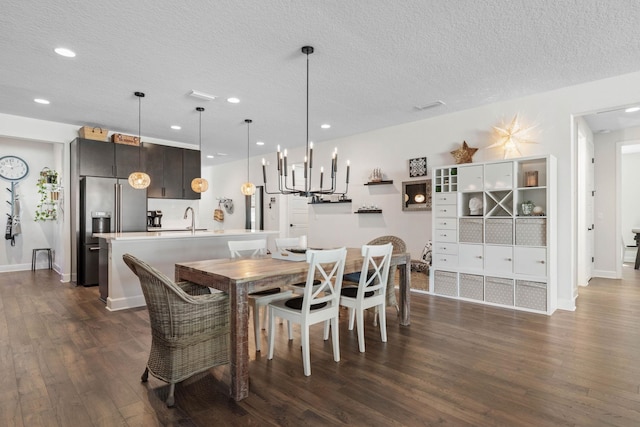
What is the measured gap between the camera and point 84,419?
194cm

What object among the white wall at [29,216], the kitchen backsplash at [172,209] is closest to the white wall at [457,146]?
the kitchen backsplash at [172,209]

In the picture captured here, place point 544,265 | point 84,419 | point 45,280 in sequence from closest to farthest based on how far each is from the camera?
1. point 84,419
2. point 544,265
3. point 45,280

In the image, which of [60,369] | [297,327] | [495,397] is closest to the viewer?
[495,397]

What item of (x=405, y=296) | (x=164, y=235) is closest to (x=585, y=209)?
(x=405, y=296)

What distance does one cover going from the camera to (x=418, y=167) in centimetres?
548

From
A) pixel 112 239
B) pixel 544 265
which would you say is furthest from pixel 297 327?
pixel 544 265

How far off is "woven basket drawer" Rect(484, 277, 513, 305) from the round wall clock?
866 centimetres

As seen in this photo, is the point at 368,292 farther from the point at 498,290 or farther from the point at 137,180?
the point at 137,180

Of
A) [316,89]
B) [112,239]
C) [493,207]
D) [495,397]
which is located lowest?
[495,397]

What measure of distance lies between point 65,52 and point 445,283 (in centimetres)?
501

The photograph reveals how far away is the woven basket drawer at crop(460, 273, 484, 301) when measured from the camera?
445 centimetres

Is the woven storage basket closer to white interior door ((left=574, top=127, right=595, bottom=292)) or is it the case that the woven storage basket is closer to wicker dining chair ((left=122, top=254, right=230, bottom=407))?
wicker dining chair ((left=122, top=254, right=230, bottom=407))

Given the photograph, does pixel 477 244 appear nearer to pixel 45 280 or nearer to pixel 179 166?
pixel 179 166

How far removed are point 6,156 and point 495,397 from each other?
8.93 m
